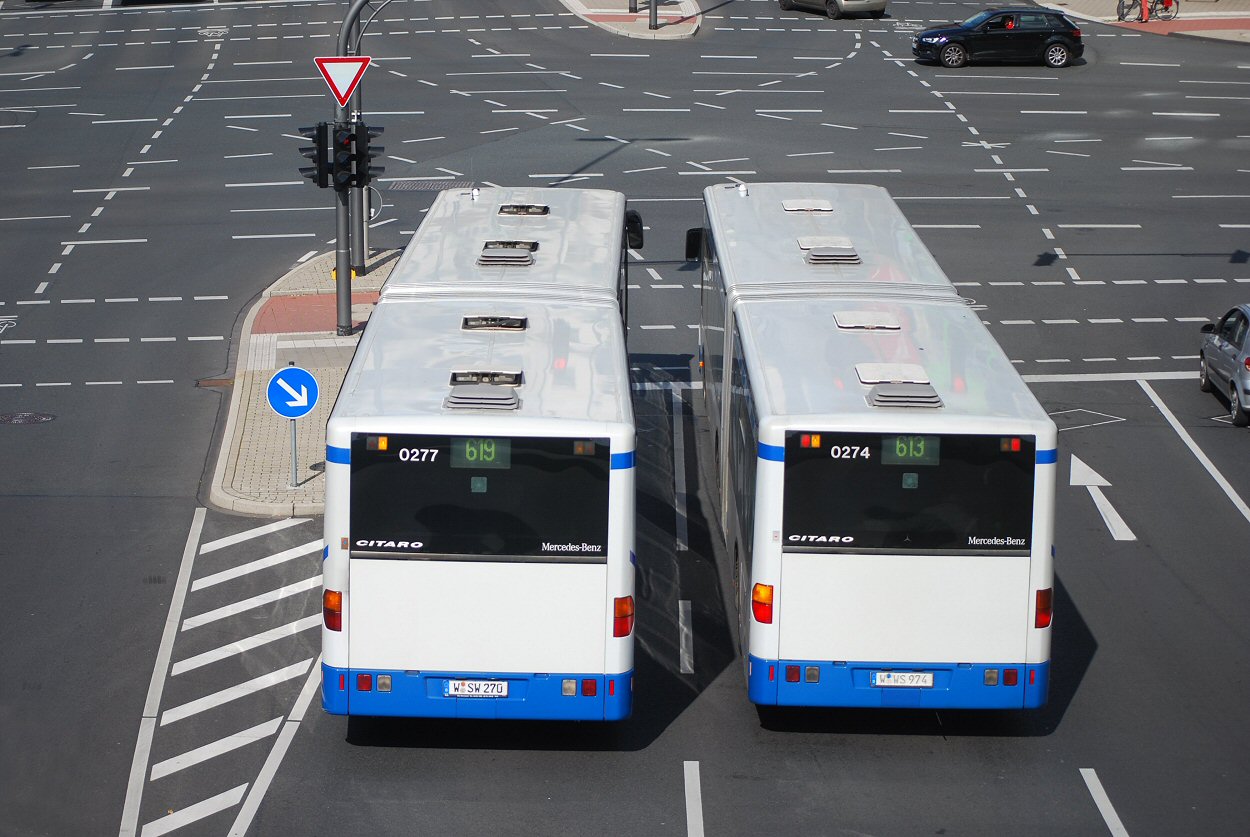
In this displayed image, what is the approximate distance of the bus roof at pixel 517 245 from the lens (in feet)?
45.9

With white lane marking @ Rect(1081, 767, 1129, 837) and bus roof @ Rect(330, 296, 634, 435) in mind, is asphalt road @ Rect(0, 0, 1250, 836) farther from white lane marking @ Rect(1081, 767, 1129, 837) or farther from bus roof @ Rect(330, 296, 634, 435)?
bus roof @ Rect(330, 296, 634, 435)

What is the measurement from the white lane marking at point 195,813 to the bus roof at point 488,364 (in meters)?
2.84

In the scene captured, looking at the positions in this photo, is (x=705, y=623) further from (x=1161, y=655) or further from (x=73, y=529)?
(x=73, y=529)

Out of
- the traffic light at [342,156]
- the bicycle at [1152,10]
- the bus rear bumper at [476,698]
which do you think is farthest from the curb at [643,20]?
the bus rear bumper at [476,698]

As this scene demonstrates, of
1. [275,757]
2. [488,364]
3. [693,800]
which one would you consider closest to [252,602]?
[275,757]

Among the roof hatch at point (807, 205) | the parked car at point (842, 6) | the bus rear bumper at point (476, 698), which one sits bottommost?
the bus rear bumper at point (476, 698)

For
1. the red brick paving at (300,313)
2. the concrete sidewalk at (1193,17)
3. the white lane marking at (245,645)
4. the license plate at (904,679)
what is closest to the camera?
the license plate at (904,679)

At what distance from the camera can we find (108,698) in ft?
41.3

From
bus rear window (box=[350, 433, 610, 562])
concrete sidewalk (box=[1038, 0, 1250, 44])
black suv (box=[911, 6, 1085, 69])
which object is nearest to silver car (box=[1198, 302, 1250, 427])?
bus rear window (box=[350, 433, 610, 562])

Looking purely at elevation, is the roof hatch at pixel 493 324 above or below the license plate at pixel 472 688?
above

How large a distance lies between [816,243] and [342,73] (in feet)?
28.5

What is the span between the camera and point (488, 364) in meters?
11.6

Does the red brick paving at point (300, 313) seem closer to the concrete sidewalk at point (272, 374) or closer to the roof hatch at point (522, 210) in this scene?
the concrete sidewalk at point (272, 374)

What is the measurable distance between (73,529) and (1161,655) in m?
11.0
